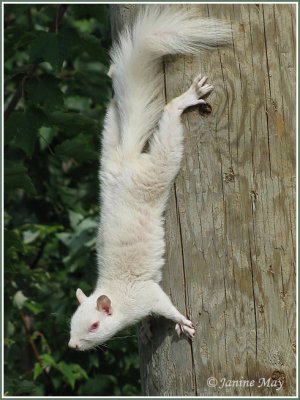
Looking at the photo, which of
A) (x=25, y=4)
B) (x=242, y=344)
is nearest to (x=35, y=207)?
(x=25, y=4)

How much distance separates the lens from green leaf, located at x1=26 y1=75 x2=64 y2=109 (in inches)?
187

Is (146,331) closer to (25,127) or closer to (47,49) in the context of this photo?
(25,127)

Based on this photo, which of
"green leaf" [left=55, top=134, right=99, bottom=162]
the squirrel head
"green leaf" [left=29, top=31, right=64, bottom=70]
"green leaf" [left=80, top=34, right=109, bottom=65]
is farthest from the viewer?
"green leaf" [left=55, top=134, right=99, bottom=162]

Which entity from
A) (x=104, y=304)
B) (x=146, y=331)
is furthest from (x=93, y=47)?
(x=146, y=331)

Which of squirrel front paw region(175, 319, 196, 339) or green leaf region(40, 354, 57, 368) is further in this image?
green leaf region(40, 354, 57, 368)

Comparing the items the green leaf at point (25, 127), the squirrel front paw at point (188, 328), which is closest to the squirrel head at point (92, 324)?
the squirrel front paw at point (188, 328)

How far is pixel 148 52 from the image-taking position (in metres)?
3.71

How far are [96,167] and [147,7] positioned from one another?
234 cm

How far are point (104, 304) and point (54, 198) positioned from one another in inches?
103

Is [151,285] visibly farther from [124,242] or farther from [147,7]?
[147,7]

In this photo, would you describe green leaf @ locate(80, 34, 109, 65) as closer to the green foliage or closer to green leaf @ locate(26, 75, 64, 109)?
the green foliage

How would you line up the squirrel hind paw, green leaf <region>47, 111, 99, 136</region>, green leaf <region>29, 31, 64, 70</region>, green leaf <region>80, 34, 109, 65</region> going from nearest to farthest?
the squirrel hind paw
green leaf <region>29, 31, 64, 70</region>
green leaf <region>80, 34, 109, 65</region>
green leaf <region>47, 111, 99, 136</region>

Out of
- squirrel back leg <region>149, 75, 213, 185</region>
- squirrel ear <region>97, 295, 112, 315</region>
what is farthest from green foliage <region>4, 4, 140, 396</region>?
squirrel back leg <region>149, 75, 213, 185</region>

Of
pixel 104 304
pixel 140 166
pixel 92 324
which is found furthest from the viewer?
pixel 92 324
